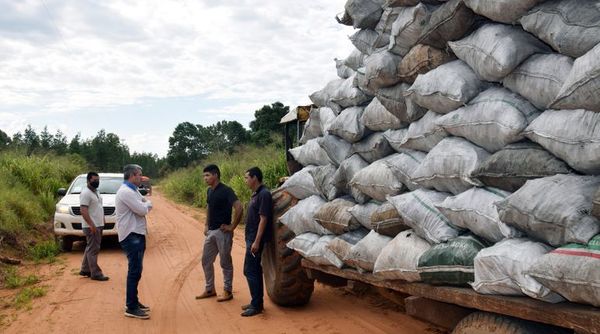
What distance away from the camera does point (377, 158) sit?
425cm

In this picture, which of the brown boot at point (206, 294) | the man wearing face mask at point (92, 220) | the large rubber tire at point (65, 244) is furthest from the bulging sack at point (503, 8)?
the large rubber tire at point (65, 244)

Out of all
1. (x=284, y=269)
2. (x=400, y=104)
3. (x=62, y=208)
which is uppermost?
(x=400, y=104)

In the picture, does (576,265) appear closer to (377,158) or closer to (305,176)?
(377,158)

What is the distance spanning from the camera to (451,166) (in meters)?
3.21

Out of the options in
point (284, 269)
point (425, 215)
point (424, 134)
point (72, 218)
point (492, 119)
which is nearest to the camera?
point (492, 119)

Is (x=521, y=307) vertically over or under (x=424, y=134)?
under

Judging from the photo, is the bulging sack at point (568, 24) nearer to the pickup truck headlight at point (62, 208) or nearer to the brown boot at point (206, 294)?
the brown boot at point (206, 294)

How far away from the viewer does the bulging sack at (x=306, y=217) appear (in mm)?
4918

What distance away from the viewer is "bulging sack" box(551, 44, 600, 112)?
2.30 metres

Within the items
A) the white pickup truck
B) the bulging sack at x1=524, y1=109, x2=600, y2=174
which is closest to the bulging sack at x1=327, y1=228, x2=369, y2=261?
the bulging sack at x1=524, y1=109, x2=600, y2=174

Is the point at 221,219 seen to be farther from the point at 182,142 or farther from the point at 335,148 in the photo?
the point at 182,142

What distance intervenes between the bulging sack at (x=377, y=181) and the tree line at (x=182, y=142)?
24.2 meters

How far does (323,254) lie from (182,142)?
56.1m

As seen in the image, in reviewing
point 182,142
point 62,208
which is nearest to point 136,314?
point 62,208
